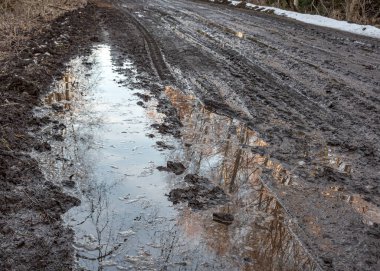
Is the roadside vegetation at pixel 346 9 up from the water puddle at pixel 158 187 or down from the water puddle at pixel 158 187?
up

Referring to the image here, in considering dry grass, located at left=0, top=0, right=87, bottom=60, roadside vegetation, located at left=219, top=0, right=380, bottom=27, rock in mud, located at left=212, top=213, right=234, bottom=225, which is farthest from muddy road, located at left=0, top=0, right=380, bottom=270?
roadside vegetation, located at left=219, top=0, right=380, bottom=27

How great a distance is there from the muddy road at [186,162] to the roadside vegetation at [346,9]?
820 cm

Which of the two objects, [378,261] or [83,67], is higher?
[83,67]

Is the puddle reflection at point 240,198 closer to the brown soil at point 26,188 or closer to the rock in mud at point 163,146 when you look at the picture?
the rock in mud at point 163,146

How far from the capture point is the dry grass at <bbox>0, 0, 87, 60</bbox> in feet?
27.6

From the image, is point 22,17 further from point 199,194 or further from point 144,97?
point 199,194

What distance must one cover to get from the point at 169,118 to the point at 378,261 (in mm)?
3181

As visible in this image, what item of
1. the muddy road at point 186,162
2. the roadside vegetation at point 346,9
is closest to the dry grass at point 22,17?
the muddy road at point 186,162

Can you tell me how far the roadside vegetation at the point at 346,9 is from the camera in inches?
620

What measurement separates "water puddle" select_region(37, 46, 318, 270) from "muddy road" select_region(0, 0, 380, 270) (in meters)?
0.01

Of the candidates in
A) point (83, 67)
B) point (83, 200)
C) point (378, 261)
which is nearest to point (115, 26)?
point (83, 67)

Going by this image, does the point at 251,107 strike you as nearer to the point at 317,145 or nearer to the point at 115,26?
the point at 317,145

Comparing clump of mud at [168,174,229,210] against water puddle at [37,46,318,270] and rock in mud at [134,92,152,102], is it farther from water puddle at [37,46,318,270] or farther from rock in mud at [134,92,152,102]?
rock in mud at [134,92,152,102]

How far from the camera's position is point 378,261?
311 centimetres
